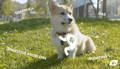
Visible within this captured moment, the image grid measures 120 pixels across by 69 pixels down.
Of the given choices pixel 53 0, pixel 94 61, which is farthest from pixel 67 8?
pixel 94 61

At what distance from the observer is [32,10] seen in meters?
58.5

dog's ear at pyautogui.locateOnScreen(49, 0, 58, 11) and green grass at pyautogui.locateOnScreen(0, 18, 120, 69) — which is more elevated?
dog's ear at pyautogui.locateOnScreen(49, 0, 58, 11)

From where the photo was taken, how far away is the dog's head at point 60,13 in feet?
17.6

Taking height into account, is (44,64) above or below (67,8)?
→ below

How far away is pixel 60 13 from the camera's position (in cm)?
541

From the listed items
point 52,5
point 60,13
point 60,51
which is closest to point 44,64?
point 60,51

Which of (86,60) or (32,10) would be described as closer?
(86,60)

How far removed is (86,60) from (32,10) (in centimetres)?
5369

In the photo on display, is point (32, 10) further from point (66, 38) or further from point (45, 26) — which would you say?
point (66, 38)

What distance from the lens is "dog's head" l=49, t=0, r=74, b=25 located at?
5367 mm

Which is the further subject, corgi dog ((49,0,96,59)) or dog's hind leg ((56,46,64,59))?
dog's hind leg ((56,46,64,59))

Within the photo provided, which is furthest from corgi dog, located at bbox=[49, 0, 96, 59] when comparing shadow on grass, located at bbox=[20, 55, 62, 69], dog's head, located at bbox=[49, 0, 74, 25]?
shadow on grass, located at bbox=[20, 55, 62, 69]

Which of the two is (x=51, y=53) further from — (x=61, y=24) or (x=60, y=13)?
(x=60, y=13)

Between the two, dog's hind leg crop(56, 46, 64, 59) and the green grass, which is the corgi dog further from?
the green grass
